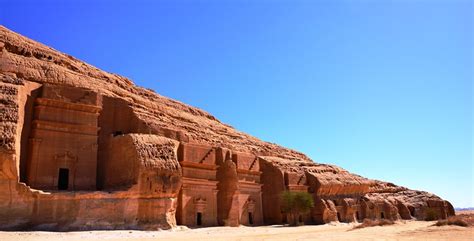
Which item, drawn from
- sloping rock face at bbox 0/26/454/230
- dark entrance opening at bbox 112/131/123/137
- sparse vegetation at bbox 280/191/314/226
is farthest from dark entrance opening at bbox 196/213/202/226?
sparse vegetation at bbox 280/191/314/226

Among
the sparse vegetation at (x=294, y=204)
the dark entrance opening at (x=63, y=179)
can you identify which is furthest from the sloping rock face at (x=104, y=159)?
the sparse vegetation at (x=294, y=204)

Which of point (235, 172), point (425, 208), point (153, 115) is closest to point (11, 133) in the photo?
point (153, 115)

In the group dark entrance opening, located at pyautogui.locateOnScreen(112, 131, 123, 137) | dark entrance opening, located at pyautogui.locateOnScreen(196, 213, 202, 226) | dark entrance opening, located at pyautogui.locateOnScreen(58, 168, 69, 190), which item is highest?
dark entrance opening, located at pyautogui.locateOnScreen(112, 131, 123, 137)

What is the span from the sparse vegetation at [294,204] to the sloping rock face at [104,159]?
1158 millimetres

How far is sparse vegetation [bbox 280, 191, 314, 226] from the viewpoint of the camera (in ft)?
110

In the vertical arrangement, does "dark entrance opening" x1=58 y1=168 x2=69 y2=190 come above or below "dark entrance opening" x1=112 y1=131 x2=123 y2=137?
below

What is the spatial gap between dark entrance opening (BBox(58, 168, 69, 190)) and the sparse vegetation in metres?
17.6

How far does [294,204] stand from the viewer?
33.4 metres

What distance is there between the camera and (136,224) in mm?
22266

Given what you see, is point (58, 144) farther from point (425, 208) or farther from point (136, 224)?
point (425, 208)

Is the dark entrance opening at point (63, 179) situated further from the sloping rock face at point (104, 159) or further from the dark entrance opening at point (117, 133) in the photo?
the dark entrance opening at point (117, 133)

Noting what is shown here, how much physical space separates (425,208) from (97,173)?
4085 cm

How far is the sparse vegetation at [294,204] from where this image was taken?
33.4m

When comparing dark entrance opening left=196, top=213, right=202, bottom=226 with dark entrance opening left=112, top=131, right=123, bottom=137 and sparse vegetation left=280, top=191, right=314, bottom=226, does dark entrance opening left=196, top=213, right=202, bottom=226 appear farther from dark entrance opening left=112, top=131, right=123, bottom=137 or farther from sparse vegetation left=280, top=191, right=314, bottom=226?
sparse vegetation left=280, top=191, right=314, bottom=226
